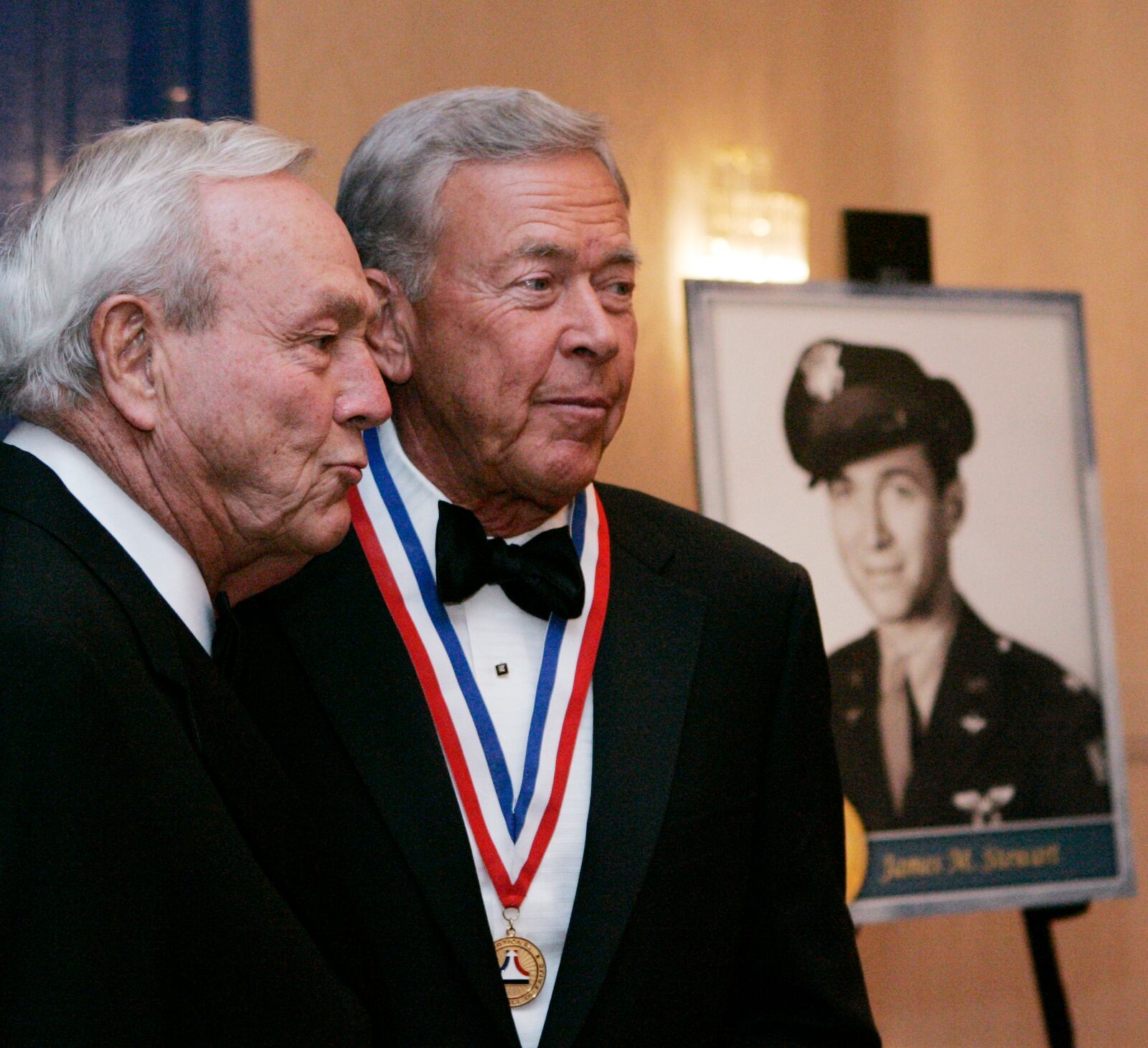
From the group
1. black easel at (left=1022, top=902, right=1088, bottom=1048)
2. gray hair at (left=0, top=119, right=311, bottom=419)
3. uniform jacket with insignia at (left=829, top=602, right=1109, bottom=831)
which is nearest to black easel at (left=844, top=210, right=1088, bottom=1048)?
black easel at (left=1022, top=902, right=1088, bottom=1048)

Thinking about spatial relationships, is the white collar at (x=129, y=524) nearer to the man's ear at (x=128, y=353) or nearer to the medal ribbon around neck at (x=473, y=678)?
the man's ear at (x=128, y=353)

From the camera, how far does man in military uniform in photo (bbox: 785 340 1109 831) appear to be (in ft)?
11.0

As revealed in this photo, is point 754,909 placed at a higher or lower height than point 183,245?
lower

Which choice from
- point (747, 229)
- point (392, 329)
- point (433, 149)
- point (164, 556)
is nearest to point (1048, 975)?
point (747, 229)

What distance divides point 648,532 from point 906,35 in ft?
10.4

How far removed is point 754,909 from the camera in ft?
6.42

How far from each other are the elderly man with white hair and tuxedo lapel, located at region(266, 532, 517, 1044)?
12 cm

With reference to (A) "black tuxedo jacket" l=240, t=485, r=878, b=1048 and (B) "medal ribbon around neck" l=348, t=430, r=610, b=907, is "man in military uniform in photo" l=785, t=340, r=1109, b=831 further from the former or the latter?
(B) "medal ribbon around neck" l=348, t=430, r=610, b=907

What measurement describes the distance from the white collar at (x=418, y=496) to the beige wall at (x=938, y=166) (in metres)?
2.11

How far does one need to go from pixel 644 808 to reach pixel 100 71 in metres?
1.97

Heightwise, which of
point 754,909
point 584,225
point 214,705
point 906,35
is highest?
point 906,35

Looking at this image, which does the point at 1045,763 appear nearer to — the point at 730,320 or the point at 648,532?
the point at 730,320

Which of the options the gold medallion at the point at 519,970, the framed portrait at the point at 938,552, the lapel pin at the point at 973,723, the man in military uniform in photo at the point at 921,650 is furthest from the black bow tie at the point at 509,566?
the lapel pin at the point at 973,723

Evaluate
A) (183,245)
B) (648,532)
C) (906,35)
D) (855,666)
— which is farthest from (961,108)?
(183,245)
